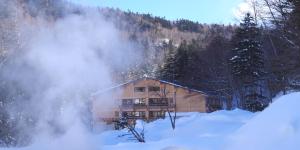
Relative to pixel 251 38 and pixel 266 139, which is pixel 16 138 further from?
pixel 251 38

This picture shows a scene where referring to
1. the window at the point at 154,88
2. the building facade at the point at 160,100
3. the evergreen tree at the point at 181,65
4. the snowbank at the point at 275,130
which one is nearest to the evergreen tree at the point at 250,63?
the building facade at the point at 160,100

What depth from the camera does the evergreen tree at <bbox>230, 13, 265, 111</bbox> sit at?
137ft

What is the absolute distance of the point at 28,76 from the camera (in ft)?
37.2

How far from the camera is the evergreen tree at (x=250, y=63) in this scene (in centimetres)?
4184

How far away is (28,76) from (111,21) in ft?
9.25

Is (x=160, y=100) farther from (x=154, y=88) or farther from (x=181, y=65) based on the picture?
(x=181, y=65)

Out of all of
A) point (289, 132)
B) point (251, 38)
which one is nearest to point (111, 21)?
point (289, 132)

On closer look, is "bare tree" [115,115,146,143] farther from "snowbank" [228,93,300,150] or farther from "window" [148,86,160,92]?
"window" [148,86,160,92]

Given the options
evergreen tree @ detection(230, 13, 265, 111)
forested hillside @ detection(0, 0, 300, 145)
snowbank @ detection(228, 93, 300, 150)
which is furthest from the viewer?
evergreen tree @ detection(230, 13, 265, 111)

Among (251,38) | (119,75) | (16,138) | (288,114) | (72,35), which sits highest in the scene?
(251,38)

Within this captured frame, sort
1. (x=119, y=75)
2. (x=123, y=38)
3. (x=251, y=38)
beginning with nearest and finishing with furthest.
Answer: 1. (x=123, y=38)
2. (x=119, y=75)
3. (x=251, y=38)

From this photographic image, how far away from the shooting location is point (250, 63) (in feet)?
139

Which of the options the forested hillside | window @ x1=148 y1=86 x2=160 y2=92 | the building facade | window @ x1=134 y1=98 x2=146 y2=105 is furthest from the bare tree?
window @ x1=134 y1=98 x2=146 y2=105

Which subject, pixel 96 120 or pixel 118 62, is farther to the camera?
pixel 96 120
